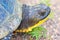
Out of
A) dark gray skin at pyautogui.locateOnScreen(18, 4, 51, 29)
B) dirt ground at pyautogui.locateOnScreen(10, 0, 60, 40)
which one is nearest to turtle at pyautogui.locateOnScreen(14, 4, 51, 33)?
dark gray skin at pyautogui.locateOnScreen(18, 4, 51, 29)

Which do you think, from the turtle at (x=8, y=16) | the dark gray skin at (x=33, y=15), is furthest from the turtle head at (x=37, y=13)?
the turtle at (x=8, y=16)

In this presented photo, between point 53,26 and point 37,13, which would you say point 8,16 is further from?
point 53,26

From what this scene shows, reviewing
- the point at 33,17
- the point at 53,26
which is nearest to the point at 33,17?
the point at 33,17

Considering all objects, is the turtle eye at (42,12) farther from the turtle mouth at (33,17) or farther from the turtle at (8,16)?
the turtle at (8,16)

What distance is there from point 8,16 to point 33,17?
1.11 feet

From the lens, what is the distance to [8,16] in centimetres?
170

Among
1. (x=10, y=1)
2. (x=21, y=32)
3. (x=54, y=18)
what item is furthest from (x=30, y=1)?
(x=10, y=1)

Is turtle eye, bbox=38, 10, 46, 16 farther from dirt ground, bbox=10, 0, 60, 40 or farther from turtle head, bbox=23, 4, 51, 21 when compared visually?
dirt ground, bbox=10, 0, 60, 40

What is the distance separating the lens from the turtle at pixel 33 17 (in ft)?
6.43

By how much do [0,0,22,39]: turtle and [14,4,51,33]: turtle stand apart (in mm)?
135

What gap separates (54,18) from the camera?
228cm

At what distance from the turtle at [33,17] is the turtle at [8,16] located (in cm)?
14

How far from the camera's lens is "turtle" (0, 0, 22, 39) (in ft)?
5.48

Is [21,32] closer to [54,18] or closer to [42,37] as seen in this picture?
[42,37]
